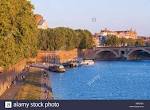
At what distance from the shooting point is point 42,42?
59000 mm

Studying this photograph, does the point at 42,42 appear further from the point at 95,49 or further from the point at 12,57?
the point at 12,57

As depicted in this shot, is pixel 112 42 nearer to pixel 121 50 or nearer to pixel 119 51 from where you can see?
pixel 119 51

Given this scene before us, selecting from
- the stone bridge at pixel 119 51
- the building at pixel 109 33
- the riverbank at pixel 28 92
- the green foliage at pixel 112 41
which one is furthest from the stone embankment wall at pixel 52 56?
the building at pixel 109 33

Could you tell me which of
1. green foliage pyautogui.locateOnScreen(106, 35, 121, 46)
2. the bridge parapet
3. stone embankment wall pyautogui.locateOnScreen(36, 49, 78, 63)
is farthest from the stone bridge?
stone embankment wall pyautogui.locateOnScreen(36, 49, 78, 63)

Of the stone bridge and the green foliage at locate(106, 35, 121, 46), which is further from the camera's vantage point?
the green foliage at locate(106, 35, 121, 46)

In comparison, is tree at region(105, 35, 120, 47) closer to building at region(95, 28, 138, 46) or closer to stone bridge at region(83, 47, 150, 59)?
building at region(95, 28, 138, 46)

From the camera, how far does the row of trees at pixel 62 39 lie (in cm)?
5897

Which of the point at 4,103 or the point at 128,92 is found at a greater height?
the point at 4,103

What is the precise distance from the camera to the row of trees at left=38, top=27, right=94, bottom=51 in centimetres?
5897

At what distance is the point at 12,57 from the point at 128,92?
9443 millimetres

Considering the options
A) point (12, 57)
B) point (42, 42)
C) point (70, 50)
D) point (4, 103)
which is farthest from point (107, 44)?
point (4, 103)

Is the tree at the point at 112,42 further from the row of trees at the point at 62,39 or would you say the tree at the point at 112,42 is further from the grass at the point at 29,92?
the grass at the point at 29,92

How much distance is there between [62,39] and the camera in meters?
63.2

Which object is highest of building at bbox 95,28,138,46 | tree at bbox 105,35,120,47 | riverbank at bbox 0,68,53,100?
building at bbox 95,28,138,46
